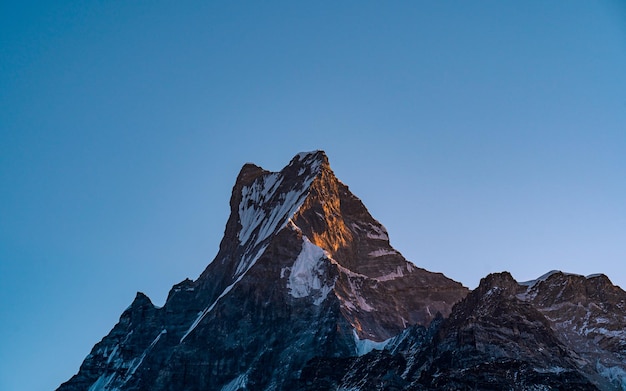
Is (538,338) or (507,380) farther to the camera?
(538,338)

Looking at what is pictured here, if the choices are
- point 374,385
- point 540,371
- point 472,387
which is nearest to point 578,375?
point 540,371

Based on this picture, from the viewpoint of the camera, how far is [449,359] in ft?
630

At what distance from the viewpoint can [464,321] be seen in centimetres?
19988

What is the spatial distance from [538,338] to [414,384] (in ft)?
78.9

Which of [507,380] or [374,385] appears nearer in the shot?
[507,380]

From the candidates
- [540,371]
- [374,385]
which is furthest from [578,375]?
[374,385]

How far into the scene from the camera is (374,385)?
197 metres

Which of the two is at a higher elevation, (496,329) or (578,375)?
(496,329)

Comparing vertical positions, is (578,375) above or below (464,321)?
below

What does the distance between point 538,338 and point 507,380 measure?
71.2ft

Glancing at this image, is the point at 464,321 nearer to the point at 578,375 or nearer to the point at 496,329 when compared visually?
the point at 496,329

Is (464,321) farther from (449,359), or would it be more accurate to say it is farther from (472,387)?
(472,387)

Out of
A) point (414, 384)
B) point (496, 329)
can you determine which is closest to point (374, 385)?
point (414, 384)

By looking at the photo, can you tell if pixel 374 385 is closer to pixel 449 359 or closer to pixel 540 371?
pixel 449 359
